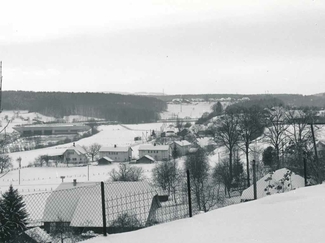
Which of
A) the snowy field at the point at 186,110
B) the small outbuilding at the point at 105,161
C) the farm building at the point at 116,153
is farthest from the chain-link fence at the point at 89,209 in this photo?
the snowy field at the point at 186,110

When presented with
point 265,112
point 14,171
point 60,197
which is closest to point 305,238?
point 60,197

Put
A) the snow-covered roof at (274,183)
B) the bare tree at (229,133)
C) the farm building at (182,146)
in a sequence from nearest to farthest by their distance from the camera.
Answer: the snow-covered roof at (274,183) → the bare tree at (229,133) → the farm building at (182,146)

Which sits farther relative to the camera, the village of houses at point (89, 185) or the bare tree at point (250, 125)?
the bare tree at point (250, 125)

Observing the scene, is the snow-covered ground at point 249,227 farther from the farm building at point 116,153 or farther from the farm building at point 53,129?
the farm building at point 53,129

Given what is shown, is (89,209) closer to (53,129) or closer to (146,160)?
(146,160)

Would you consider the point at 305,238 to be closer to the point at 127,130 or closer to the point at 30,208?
the point at 30,208
